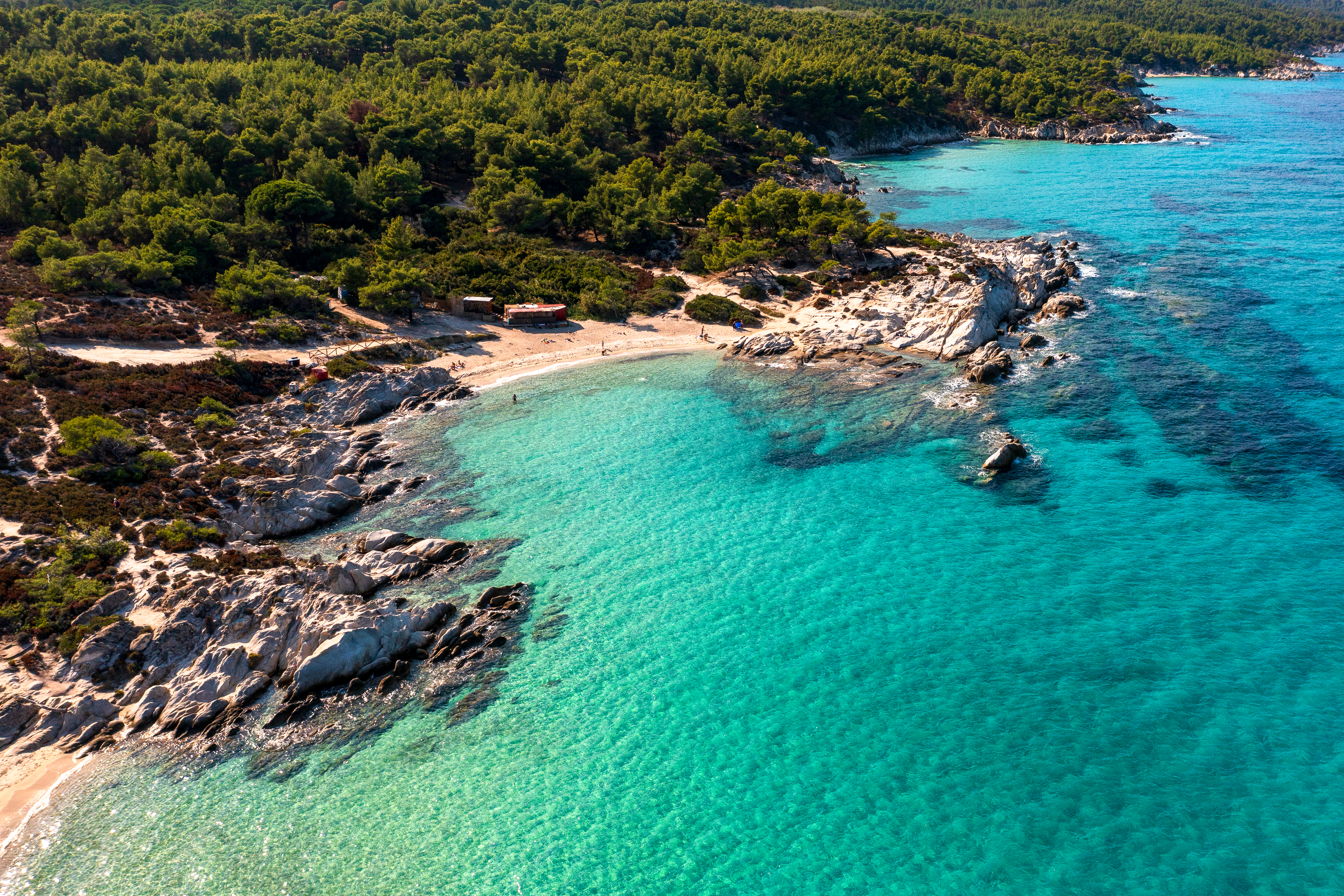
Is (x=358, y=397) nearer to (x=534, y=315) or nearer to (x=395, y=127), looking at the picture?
(x=534, y=315)

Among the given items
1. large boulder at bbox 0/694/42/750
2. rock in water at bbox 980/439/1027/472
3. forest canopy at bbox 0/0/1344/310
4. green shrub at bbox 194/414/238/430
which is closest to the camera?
large boulder at bbox 0/694/42/750

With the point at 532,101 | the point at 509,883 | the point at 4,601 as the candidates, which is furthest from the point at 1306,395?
the point at 532,101

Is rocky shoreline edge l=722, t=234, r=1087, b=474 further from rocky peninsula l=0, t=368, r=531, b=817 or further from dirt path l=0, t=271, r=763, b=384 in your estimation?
rocky peninsula l=0, t=368, r=531, b=817

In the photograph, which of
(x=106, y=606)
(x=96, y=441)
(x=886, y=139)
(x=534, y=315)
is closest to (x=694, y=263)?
(x=534, y=315)

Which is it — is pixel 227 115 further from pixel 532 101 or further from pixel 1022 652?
pixel 1022 652

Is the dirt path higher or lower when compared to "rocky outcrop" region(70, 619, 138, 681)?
higher

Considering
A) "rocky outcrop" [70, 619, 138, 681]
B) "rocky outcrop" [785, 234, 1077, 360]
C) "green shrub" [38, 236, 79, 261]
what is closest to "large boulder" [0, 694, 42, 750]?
"rocky outcrop" [70, 619, 138, 681]
